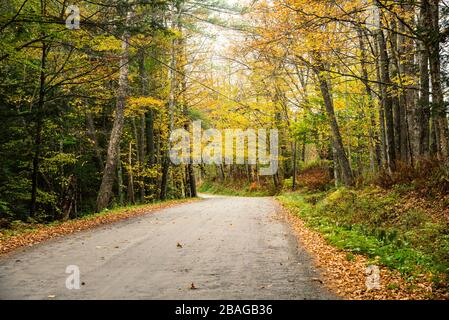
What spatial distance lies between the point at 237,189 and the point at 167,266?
1410 inches

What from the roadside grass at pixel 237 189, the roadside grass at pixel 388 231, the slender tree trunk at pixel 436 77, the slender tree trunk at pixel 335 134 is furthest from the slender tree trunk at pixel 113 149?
the roadside grass at pixel 237 189

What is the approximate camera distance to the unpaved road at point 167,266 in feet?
18.6

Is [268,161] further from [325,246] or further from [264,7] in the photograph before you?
[325,246]

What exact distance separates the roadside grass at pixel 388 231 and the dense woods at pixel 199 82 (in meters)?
1.31

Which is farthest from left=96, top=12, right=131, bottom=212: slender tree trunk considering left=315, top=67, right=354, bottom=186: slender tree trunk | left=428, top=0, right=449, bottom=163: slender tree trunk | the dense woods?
left=428, top=0, right=449, bottom=163: slender tree trunk

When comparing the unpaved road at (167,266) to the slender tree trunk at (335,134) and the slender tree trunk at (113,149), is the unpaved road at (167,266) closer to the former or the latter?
the slender tree trunk at (113,149)

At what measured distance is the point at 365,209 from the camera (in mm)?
12828

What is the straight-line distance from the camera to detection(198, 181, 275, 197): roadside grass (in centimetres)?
3641

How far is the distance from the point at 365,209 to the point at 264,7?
8184 mm

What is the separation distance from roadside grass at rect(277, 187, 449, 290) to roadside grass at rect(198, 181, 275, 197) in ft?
68.5

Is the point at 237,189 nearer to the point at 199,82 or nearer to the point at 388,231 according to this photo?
the point at 199,82

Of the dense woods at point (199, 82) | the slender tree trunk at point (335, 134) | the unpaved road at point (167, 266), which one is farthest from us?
the slender tree trunk at point (335, 134)

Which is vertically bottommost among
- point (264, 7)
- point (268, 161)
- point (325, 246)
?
point (325, 246)
